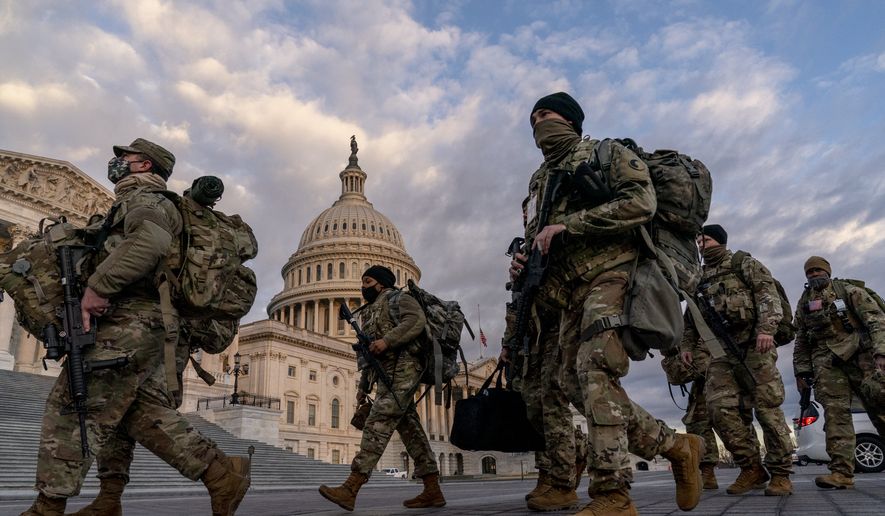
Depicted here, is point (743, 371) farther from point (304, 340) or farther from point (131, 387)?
point (304, 340)

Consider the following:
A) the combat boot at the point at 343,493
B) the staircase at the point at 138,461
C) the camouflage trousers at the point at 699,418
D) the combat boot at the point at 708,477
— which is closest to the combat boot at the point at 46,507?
the combat boot at the point at 343,493

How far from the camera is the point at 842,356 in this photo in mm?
6676

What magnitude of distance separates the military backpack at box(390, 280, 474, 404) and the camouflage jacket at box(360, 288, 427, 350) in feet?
0.27

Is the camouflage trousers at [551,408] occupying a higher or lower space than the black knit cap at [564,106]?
lower

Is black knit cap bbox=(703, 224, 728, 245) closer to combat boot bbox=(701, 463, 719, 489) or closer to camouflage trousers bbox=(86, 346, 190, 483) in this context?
combat boot bbox=(701, 463, 719, 489)

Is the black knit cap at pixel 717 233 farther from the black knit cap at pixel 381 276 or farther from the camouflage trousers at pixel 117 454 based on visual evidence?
the camouflage trousers at pixel 117 454

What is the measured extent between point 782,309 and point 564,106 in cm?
380

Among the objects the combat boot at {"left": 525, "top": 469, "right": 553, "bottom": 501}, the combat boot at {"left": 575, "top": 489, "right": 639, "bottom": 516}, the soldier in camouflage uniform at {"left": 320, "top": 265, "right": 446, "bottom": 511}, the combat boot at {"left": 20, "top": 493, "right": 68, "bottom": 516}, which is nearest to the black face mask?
the soldier in camouflage uniform at {"left": 320, "top": 265, "right": 446, "bottom": 511}

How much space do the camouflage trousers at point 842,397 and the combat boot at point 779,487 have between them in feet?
3.33

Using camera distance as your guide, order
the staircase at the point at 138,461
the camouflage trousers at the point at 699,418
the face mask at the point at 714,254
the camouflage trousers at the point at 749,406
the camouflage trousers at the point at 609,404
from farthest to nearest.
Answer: the staircase at the point at 138,461
the camouflage trousers at the point at 699,418
the face mask at the point at 714,254
the camouflage trousers at the point at 749,406
the camouflage trousers at the point at 609,404

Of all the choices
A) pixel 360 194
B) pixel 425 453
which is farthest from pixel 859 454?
pixel 360 194

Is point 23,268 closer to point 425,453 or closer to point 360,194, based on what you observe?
point 425,453

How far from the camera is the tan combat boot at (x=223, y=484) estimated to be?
12.3 ft

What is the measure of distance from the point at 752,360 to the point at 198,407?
108ft
